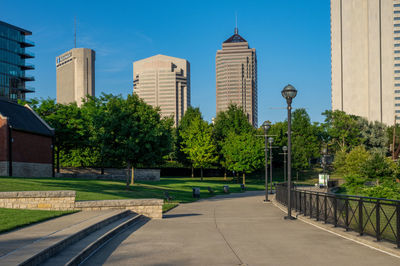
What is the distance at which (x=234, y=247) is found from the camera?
10609 mm

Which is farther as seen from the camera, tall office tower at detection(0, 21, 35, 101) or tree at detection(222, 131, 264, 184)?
tall office tower at detection(0, 21, 35, 101)

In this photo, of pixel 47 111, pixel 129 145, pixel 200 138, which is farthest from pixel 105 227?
pixel 200 138

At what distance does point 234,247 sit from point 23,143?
32446 mm

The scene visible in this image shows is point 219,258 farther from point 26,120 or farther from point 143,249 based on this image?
point 26,120

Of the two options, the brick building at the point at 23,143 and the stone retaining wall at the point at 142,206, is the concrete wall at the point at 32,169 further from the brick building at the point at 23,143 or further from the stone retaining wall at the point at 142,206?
the stone retaining wall at the point at 142,206

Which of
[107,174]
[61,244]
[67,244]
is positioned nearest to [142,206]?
[67,244]

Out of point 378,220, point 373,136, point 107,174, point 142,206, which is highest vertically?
point 373,136

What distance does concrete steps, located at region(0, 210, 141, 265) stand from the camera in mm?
7578

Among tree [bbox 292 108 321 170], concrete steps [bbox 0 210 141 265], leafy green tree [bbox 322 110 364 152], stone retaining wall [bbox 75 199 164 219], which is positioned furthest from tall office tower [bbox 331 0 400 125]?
concrete steps [bbox 0 210 141 265]

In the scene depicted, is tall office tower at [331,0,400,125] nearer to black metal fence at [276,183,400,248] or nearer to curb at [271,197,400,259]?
black metal fence at [276,183,400,248]

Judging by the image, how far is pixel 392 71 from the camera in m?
146

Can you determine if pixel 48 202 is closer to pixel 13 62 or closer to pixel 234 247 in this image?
pixel 234 247

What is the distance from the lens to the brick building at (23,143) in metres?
35.2

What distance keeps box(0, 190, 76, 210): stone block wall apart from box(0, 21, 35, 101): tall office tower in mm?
85438
